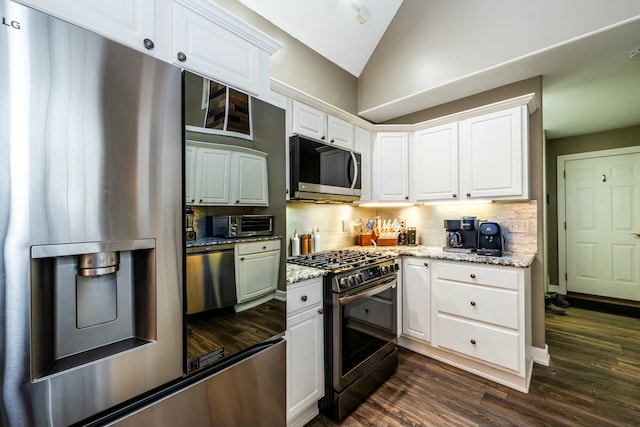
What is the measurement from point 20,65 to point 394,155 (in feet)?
9.49

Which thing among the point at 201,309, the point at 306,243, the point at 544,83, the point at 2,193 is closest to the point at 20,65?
the point at 2,193

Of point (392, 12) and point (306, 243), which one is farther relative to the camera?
point (392, 12)

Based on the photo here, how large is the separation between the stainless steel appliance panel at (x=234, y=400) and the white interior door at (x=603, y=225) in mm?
5282

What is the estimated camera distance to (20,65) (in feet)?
2.25

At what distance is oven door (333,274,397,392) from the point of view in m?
1.83

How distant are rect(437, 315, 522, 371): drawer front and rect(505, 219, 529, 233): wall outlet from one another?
3.24 feet

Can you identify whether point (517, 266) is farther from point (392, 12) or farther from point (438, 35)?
point (392, 12)

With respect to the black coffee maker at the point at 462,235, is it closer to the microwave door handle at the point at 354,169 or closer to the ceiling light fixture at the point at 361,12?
the microwave door handle at the point at 354,169

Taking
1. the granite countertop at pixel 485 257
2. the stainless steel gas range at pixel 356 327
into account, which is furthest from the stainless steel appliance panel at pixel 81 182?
the granite countertop at pixel 485 257

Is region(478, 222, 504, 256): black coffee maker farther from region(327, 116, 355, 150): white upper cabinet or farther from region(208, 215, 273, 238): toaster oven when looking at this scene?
region(208, 215, 273, 238): toaster oven

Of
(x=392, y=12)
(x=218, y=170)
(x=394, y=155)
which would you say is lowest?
(x=218, y=170)

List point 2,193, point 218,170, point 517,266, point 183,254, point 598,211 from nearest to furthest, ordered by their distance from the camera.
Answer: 1. point 2,193
2. point 183,254
3. point 218,170
4. point 517,266
5. point 598,211

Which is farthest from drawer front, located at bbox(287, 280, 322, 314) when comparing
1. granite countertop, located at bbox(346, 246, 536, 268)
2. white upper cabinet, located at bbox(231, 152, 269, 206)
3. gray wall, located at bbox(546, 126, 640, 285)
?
gray wall, located at bbox(546, 126, 640, 285)

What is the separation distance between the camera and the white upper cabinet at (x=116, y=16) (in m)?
0.89
